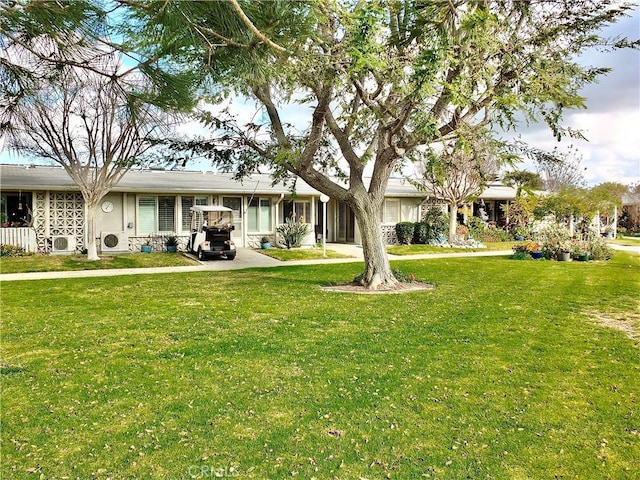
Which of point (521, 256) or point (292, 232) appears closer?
point (521, 256)

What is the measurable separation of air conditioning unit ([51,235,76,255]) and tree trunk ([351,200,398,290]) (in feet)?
38.1

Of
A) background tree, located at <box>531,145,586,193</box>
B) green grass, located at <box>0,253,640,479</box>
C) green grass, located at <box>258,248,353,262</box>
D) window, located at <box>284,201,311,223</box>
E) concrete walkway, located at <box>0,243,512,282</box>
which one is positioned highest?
background tree, located at <box>531,145,586,193</box>

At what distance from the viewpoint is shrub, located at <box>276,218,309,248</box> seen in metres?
19.4

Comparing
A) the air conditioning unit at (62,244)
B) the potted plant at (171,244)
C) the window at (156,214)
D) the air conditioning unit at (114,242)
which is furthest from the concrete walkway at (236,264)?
the air conditioning unit at (62,244)

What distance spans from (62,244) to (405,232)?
14.1 meters

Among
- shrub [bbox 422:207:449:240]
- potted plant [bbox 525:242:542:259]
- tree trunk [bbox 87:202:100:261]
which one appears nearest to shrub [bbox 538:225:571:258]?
potted plant [bbox 525:242:542:259]

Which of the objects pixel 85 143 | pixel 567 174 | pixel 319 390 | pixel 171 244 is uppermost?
pixel 567 174

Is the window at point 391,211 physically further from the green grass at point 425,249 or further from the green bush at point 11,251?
the green bush at point 11,251

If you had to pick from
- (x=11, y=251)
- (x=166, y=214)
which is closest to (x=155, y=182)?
(x=166, y=214)

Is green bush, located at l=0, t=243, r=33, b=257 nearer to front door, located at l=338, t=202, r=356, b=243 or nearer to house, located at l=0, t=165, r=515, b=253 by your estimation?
house, located at l=0, t=165, r=515, b=253

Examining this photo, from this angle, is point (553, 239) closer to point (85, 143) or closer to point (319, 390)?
point (319, 390)

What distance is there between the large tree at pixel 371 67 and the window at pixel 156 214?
26.1 ft

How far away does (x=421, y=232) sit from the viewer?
2209 cm

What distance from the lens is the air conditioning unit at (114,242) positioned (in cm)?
1769
